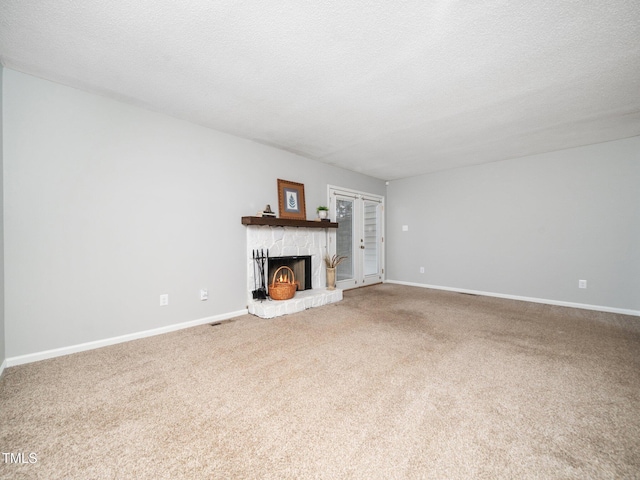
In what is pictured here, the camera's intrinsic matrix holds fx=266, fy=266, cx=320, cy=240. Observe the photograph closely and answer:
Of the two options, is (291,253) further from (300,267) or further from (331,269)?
(331,269)

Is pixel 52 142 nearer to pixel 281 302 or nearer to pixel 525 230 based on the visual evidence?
pixel 281 302

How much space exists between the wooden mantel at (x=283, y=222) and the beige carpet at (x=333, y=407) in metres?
1.43

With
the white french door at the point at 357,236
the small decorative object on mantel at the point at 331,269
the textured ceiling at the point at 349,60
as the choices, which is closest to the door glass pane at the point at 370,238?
the white french door at the point at 357,236

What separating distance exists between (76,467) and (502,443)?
1997mm

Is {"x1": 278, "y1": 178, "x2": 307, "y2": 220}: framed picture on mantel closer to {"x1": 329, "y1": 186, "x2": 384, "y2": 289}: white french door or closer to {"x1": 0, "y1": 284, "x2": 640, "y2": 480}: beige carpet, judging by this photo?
{"x1": 329, "y1": 186, "x2": 384, "y2": 289}: white french door

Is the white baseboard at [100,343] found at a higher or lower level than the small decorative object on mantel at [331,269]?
lower

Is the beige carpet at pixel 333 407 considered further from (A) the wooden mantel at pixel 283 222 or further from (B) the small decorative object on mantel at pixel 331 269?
(B) the small decorative object on mantel at pixel 331 269

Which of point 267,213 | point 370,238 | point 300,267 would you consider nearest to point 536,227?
point 370,238

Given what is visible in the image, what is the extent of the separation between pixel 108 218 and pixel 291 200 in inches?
92.9

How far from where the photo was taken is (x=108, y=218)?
2.59m

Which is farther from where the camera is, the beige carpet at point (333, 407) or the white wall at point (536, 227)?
the white wall at point (536, 227)

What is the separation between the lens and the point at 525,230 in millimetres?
4461

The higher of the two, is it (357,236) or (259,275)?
(357,236)

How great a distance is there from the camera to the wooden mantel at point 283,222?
3.51 meters
